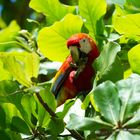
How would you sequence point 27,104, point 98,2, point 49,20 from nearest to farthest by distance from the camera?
point 27,104, point 98,2, point 49,20

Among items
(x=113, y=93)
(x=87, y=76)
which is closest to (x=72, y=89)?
(x=87, y=76)

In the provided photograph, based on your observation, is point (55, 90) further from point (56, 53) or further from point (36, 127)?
point (36, 127)

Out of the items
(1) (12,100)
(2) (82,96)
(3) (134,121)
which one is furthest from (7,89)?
Result: (3) (134,121)

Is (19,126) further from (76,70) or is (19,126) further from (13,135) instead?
(76,70)

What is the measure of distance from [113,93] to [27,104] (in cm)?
18

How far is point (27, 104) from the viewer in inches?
34.6

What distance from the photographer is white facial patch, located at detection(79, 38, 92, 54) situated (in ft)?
3.71

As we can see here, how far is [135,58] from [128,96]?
0.11m

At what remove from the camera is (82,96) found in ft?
3.24

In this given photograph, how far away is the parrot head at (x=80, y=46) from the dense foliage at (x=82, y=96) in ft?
0.05

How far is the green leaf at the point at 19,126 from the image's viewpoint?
0.86 metres

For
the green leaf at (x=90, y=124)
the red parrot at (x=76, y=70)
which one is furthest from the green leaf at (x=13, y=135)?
the red parrot at (x=76, y=70)

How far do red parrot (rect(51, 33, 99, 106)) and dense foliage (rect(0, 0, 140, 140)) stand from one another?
19mm

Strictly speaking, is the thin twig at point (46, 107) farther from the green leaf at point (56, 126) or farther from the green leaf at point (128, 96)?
the green leaf at point (128, 96)
